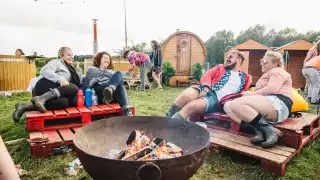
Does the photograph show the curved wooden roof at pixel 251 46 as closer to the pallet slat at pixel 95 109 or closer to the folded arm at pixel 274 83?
the folded arm at pixel 274 83

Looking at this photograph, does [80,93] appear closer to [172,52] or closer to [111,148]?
[111,148]

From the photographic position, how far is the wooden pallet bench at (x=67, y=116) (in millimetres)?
3230

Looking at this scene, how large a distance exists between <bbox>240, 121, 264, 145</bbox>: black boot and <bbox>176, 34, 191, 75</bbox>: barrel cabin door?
9456 mm

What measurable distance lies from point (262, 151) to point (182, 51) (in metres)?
10.4

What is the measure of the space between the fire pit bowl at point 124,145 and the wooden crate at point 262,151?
871 millimetres

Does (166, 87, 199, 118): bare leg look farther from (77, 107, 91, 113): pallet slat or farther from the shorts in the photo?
(77, 107, 91, 113): pallet slat

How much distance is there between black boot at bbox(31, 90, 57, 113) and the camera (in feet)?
11.0

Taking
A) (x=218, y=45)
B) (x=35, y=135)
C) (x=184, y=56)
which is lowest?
(x=35, y=135)

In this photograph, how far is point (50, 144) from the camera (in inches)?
115

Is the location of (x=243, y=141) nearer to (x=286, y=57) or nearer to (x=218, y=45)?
(x=286, y=57)

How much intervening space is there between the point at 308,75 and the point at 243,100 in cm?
257

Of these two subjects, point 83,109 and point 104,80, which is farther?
point 104,80

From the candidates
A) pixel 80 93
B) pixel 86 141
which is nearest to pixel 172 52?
pixel 80 93

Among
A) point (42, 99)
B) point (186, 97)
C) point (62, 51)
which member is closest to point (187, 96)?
point (186, 97)
